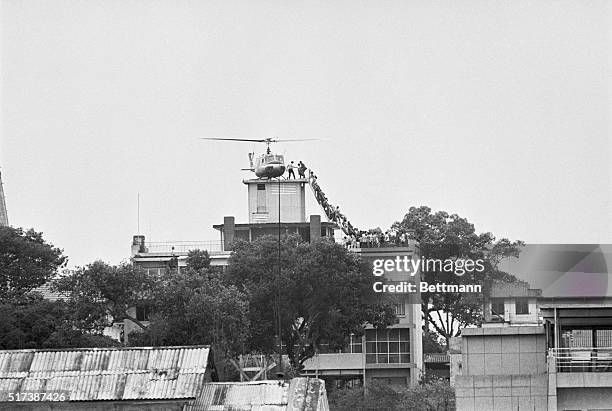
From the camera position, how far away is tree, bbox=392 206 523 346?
446 ft

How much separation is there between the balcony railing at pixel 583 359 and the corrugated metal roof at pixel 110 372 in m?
13.8

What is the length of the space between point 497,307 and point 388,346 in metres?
9.20

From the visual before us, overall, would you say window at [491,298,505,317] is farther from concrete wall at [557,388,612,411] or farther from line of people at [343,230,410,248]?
concrete wall at [557,388,612,411]

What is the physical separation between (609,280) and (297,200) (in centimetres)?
3420

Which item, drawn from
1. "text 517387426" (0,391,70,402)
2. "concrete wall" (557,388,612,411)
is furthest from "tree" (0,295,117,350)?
"concrete wall" (557,388,612,411)

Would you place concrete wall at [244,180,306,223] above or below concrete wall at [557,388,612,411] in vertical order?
above

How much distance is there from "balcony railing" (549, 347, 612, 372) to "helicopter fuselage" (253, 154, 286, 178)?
75788mm

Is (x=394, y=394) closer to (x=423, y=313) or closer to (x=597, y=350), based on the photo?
(x=423, y=313)

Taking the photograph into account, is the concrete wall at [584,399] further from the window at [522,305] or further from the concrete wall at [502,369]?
the window at [522,305]

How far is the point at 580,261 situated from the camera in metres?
114

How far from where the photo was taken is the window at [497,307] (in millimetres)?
130500

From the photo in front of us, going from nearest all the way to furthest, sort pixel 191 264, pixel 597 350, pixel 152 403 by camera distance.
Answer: pixel 597 350, pixel 152 403, pixel 191 264

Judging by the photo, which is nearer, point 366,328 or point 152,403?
point 152,403

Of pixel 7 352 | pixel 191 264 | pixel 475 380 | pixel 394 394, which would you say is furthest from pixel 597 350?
pixel 191 264
